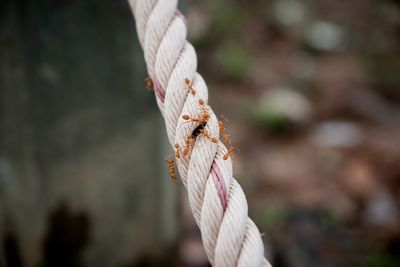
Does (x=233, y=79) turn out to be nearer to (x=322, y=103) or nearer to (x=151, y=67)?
(x=322, y=103)

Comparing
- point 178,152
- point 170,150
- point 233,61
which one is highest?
point 178,152

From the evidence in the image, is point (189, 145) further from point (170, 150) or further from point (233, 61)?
point (233, 61)

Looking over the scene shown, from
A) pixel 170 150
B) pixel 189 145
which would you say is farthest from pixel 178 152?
pixel 170 150

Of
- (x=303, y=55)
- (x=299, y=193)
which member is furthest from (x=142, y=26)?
(x=303, y=55)

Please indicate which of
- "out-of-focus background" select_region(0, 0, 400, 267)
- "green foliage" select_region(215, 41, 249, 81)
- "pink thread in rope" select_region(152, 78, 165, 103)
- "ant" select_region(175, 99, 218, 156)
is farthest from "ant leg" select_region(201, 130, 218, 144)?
"green foliage" select_region(215, 41, 249, 81)

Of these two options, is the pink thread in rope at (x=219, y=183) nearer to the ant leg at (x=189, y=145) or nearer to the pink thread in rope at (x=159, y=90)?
the ant leg at (x=189, y=145)

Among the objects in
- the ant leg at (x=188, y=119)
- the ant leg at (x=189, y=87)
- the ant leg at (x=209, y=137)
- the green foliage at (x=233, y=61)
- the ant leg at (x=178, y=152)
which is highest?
the ant leg at (x=189, y=87)

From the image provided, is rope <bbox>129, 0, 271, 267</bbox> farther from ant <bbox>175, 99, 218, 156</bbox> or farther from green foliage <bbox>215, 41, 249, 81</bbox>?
green foliage <bbox>215, 41, 249, 81</bbox>

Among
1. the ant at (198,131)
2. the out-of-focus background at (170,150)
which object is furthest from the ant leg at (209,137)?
the out-of-focus background at (170,150)
